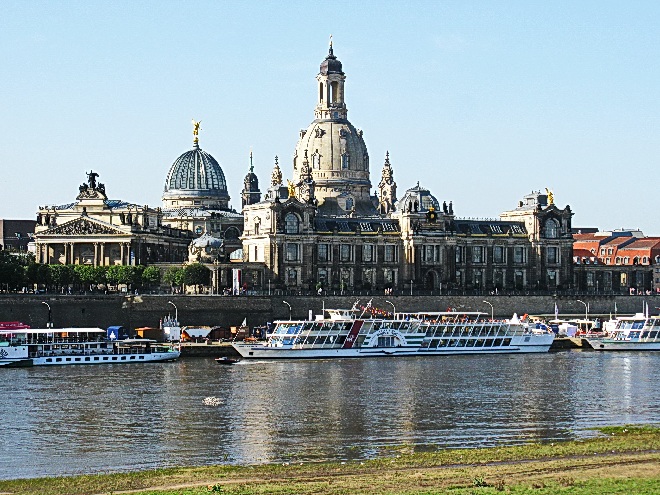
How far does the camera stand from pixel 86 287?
142 metres

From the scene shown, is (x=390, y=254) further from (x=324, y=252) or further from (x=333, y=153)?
(x=333, y=153)

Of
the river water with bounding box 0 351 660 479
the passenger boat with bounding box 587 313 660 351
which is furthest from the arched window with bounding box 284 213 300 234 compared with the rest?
the river water with bounding box 0 351 660 479

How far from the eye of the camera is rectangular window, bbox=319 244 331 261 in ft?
506

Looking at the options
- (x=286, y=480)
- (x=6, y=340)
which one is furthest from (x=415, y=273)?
(x=286, y=480)

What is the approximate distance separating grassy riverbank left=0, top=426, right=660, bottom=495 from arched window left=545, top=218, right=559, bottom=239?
108401mm

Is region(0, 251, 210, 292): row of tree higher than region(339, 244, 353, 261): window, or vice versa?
region(339, 244, 353, 261): window

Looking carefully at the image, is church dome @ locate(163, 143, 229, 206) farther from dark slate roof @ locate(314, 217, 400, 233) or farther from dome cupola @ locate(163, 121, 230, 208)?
dark slate roof @ locate(314, 217, 400, 233)

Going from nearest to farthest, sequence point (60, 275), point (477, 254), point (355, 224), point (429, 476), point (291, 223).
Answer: point (429, 476), point (60, 275), point (291, 223), point (355, 224), point (477, 254)

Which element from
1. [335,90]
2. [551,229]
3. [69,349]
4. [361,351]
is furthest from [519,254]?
[69,349]

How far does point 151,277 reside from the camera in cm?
14438

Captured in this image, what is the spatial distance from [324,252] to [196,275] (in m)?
16.2

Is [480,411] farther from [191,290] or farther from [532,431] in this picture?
[191,290]

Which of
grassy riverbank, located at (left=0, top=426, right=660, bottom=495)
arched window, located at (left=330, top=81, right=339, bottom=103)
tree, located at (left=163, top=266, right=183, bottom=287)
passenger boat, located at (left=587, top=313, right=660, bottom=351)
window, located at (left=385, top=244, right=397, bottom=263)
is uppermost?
arched window, located at (left=330, top=81, right=339, bottom=103)

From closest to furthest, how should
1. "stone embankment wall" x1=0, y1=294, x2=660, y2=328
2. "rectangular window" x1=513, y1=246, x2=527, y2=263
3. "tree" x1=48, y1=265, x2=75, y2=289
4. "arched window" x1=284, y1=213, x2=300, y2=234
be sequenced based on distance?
"stone embankment wall" x1=0, y1=294, x2=660, y2=328 → "tree" x1=48, y1=265, x2=75, y2=289 → "arched window" x1=284, y1=213, x2=300, y2=234 → "rectangular window" x1=513, y1=246, x2=527, y2=263
